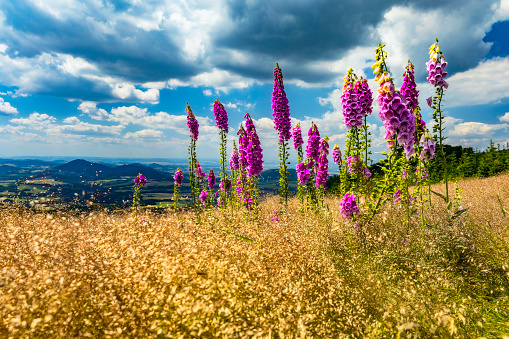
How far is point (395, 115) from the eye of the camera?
445 cm

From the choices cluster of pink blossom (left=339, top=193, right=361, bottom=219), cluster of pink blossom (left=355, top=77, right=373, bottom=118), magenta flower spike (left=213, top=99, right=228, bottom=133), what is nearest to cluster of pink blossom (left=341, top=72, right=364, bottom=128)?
cluster of pink blossom (left=355, top=77, right=373, bottom=118)

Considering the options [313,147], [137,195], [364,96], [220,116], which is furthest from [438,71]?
[137,195]

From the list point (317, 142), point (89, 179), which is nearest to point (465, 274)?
point (317, 142)

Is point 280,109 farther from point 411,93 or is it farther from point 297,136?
point 411,93

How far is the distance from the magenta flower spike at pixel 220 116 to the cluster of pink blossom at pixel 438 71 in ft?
17.8

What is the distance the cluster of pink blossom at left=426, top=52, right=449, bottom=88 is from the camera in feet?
18.8

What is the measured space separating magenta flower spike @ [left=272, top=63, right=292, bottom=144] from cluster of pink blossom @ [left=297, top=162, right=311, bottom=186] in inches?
39.2

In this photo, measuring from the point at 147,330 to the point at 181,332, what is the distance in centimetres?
27

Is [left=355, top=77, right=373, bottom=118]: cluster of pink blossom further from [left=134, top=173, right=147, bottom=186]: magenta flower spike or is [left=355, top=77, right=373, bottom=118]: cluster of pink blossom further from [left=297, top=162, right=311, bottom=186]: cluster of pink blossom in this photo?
[left=134, top=173, right=147, bottom=186]: magenta flower spike

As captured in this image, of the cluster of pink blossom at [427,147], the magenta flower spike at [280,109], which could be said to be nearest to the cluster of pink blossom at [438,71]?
the cluster of pink blossom at [427,147]

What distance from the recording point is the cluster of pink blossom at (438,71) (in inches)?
226

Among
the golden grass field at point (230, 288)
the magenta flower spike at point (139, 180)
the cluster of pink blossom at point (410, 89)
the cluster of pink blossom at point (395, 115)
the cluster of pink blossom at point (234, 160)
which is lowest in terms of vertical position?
the golden grass field at point (230, 288)

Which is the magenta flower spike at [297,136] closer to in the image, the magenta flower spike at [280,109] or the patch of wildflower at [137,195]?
the magenta flower spike at [280,109]

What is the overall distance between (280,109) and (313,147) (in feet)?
4.89
